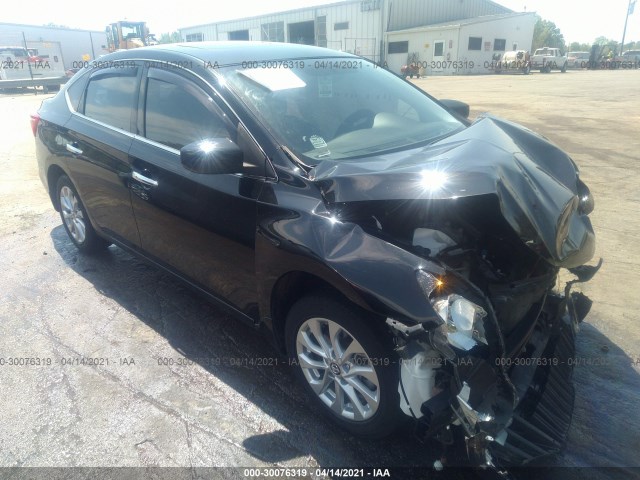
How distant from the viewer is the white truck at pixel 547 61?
38.6 metres

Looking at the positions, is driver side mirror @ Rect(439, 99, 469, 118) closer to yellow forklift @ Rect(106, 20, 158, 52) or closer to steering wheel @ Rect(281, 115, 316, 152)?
steering wheel @ Rect(281, 115, 316, 152)

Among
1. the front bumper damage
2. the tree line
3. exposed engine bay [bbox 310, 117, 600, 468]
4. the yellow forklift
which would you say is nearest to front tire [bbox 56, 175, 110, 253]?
exposed engine bay [bbox 310, 117, 600, 468]

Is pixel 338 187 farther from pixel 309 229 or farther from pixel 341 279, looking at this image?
pixel 341 279

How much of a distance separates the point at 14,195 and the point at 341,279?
6378 millimetres

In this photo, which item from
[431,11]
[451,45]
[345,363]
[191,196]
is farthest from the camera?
[431,11]

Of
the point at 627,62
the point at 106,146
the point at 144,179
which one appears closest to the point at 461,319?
the point at 144,179

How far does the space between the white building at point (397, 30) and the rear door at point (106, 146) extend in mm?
35406

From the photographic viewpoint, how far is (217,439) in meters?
2.48

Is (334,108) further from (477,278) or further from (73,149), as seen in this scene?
(73,149)

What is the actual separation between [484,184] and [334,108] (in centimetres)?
126

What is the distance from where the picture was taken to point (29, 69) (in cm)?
2622

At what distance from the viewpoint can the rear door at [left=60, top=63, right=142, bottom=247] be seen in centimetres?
345

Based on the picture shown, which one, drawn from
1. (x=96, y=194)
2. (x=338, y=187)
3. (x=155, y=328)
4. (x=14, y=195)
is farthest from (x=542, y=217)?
(x=14, y=195)

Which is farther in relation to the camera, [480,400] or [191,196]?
[191,196]
